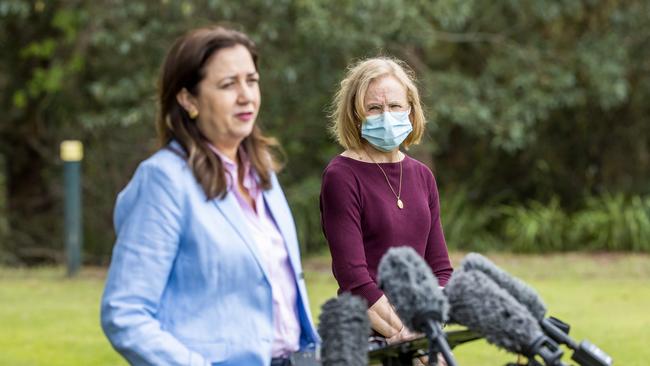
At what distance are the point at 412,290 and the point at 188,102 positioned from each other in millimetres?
779

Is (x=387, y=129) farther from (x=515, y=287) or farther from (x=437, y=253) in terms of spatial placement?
(x=515, y=287)

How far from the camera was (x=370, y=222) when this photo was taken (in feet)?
16.3

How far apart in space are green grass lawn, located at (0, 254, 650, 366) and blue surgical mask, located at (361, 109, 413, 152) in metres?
4.38

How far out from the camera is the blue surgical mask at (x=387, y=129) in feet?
16.4

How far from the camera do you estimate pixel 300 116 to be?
20141 mm

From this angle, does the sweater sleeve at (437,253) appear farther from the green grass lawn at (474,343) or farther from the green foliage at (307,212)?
the green foliage at (307,212)

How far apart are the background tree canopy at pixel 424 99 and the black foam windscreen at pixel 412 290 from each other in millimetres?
13397

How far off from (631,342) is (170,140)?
25.4ft

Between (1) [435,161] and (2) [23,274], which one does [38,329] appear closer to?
(2) [23,274]

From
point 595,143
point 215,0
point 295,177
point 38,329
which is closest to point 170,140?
point 38,329

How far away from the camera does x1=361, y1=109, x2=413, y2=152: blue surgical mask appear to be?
5000mm

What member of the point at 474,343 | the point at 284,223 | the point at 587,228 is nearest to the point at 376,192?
the point at 284,223

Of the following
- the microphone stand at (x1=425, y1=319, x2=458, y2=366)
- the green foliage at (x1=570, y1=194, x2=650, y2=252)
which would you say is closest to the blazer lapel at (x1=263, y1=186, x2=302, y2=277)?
the microphone stand at (x1=425, y1=319, x2=458, y2=366)

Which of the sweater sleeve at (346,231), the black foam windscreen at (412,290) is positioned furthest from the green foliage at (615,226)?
the black foam windscreen at (412,290)
